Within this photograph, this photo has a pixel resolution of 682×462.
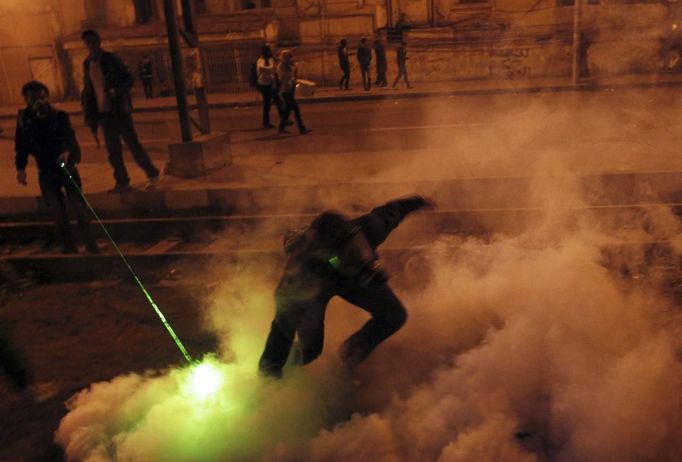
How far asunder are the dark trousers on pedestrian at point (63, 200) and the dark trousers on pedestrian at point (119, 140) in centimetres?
145

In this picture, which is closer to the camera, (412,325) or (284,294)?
(284,294)

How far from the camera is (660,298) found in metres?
5.31

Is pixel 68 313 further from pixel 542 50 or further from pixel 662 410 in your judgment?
pixel 542 50

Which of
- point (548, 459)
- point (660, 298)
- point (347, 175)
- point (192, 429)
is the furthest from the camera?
point (347, 175)

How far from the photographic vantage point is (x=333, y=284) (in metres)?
3.53

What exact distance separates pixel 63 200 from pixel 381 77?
50.6 ft

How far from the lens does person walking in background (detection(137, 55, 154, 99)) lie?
73.9ft

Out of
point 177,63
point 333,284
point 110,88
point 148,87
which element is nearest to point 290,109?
point 177,63

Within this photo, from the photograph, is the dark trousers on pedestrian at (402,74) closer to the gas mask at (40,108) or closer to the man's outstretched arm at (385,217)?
the gas mask at (40,108)

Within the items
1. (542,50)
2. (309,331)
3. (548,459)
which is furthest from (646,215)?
(542,50)

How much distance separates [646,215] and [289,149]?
20.8 ft

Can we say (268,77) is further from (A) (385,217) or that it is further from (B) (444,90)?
(A) (385,217)

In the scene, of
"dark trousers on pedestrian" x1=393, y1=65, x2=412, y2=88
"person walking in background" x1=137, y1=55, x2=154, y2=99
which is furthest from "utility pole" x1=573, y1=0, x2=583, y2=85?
"person walking in background" x1=137, y1=55, x2=154, y2=99

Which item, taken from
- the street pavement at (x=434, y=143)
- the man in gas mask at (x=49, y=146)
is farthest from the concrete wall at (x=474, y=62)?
the man in gas mask at (x=49, y=146)
